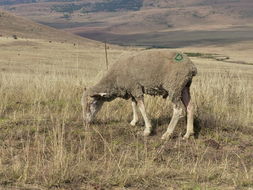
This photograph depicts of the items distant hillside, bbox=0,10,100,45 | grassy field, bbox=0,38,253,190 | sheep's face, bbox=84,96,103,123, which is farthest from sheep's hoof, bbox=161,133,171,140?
distant hillside, bbox=0,10,100,45

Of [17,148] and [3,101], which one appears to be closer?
[17,148]

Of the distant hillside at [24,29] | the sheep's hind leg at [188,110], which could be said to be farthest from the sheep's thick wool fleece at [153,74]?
the distant hillside at [24,29]

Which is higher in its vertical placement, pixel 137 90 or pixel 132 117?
pixel 137 90

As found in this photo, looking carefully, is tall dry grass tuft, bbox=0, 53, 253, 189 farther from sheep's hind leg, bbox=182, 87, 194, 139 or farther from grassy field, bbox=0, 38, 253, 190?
sheep's hind leg, bbox=182, 87, 194, 139

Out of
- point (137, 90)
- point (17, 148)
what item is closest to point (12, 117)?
point (17, 148)

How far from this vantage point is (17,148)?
7125mm

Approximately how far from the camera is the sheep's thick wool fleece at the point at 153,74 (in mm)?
8383

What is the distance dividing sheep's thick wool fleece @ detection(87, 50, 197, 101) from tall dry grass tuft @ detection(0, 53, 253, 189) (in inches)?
33.7

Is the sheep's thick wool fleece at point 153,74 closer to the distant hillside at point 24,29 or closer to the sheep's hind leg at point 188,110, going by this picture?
the sheep's hind leg at point 188,110

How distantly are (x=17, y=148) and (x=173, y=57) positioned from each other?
3.49 meters

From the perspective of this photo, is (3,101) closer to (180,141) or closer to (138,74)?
(138,74)

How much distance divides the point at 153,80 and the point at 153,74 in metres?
0.12

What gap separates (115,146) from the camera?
7.43 metres

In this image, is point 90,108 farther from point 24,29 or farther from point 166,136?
point 24,29
